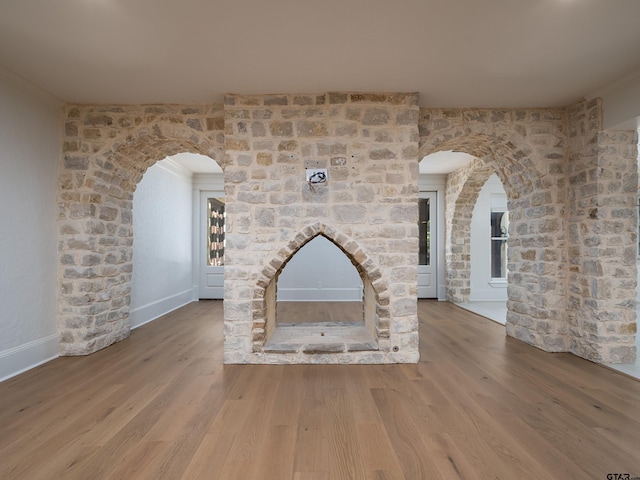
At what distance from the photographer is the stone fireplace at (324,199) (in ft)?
10.2

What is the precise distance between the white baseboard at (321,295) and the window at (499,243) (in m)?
2.76

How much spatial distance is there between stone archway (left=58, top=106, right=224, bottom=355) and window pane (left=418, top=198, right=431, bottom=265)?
4.57m

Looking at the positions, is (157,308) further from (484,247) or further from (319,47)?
(484,247)

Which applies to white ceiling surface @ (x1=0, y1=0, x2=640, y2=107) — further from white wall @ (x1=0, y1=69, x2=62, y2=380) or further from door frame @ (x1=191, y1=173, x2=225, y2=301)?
door frame @ (x1=191, y1=173, x2=225, y2=301)

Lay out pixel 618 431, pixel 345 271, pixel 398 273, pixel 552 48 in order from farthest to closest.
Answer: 1. pixel 345 271
2. pixel 398 273
3. pixel 552 48
4. pixel 618 431

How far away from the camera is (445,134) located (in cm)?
349

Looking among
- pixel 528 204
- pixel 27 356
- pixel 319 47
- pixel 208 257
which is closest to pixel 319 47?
pixel 319 47

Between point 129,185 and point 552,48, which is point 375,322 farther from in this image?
point 129,185

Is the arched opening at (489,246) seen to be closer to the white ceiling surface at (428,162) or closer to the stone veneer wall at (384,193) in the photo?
the white ceiling surface at (428,162)

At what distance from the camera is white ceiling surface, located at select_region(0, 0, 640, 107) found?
201cm

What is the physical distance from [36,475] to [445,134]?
13.2 feet

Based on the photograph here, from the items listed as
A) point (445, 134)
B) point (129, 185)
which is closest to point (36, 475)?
point (129, 185)

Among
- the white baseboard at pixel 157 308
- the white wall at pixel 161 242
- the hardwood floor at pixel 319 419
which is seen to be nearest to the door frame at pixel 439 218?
the hardwood floor at pixel 319 419

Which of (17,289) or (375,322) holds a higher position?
(17,289)
